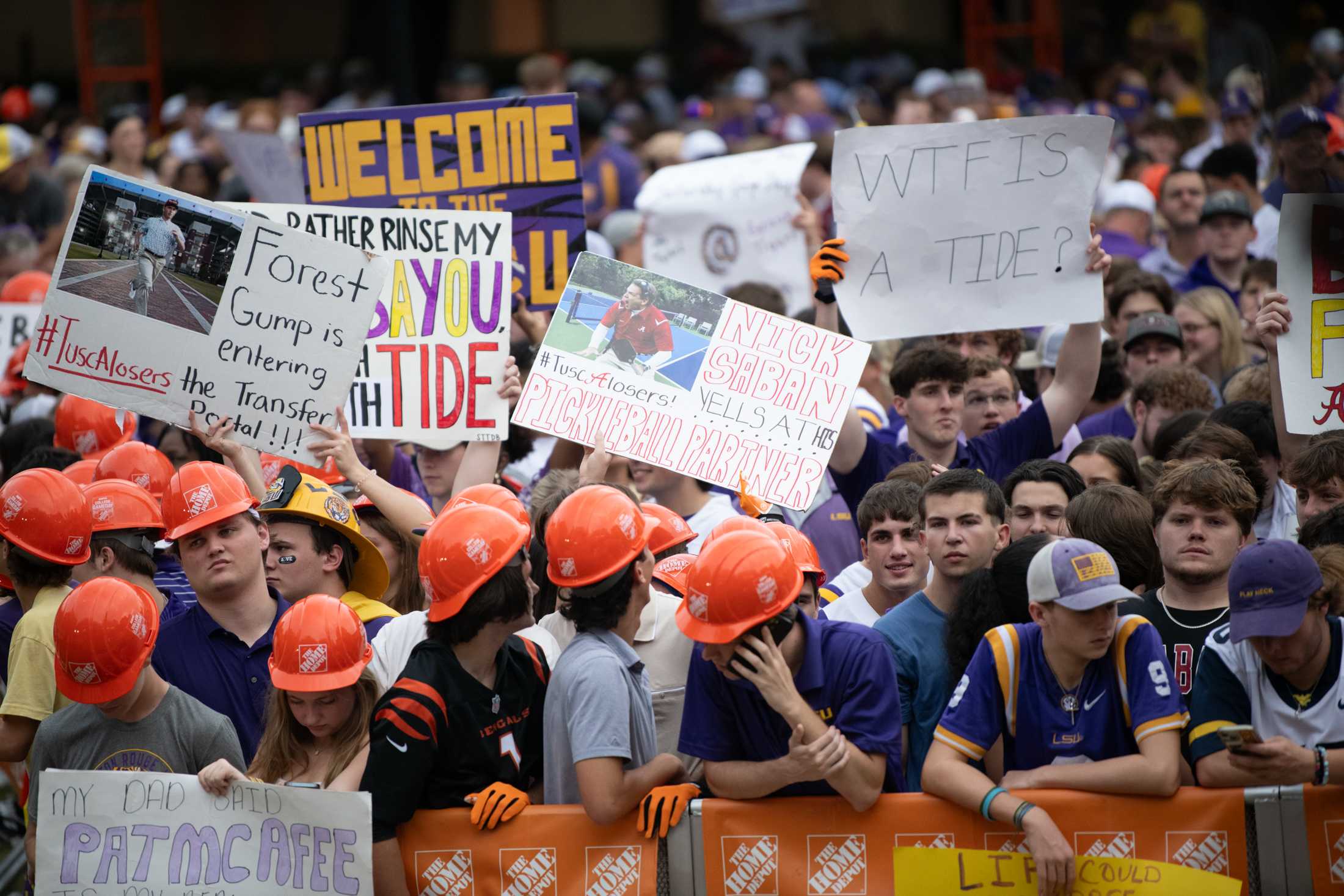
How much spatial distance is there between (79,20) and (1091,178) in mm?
17150

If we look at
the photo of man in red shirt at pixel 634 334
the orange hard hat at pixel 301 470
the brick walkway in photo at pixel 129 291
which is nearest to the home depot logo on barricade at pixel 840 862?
the photo of man in red shirt at pixel 634 334

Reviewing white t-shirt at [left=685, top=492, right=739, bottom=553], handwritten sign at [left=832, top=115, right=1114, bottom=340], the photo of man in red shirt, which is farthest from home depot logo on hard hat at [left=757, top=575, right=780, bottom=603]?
handwritten sign at [left=832, top=115, right=1114, bottom=340]

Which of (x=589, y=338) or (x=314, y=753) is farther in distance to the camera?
(x=589, y=338)

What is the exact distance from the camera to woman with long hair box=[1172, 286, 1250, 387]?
27.7ft

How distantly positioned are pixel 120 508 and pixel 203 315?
98 cm

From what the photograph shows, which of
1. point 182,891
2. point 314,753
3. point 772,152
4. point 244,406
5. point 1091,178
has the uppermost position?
point 772,152

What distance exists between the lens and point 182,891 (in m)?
4.76

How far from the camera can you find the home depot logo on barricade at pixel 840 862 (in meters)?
4.50

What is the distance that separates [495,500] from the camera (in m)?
5.23

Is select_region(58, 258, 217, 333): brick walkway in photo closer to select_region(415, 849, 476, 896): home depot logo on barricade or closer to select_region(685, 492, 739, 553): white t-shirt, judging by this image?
select_region(685, 492, 739, 553): white t-shirt

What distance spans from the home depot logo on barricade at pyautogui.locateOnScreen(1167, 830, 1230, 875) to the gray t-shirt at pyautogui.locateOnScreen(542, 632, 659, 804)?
1435 millimetres

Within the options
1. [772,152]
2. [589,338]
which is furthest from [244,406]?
[772,152]

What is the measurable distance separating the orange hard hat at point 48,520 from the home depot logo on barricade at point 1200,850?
362cm

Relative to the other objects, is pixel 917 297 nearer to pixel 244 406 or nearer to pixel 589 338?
pixel 589 338
